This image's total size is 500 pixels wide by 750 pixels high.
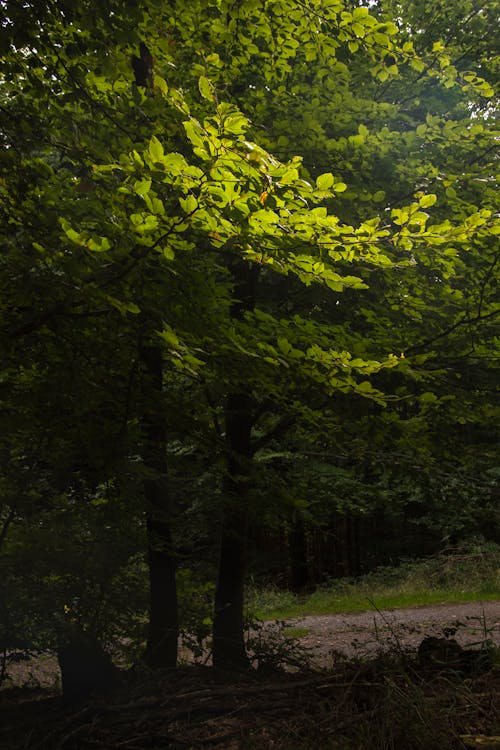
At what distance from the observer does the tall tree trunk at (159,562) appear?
19.0 feet

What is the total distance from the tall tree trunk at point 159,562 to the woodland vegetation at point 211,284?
27mm

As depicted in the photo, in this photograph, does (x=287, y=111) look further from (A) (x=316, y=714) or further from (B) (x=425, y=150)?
(A) (x=316, y=714)

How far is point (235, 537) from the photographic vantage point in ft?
21.9

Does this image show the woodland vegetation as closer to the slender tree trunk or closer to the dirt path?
the slender tree trunk

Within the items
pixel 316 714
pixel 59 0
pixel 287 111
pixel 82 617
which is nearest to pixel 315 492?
pixel 82 617

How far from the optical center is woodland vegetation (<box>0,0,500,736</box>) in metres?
3.29

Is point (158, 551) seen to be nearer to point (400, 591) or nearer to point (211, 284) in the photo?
point (211, 284)

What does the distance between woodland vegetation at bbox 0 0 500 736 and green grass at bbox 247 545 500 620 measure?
6.63m

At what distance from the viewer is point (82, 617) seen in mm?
5551

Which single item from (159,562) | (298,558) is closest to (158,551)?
(159,562)

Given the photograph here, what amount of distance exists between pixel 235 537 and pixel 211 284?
336 cm

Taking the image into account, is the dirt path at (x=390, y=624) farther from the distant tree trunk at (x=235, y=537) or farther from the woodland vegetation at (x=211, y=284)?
the woodland vegetation at (x=211, y=284)

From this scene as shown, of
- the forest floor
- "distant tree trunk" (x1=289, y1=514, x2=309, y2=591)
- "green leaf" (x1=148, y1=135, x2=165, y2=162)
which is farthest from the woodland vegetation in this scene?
"distant tree trunk" (x1=289, y1=514, x2=309, y2=591)

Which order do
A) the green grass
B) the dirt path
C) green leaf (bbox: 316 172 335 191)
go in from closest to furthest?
green leaf (bbox: 316 172 335 191) < the dirt path < the green grass
